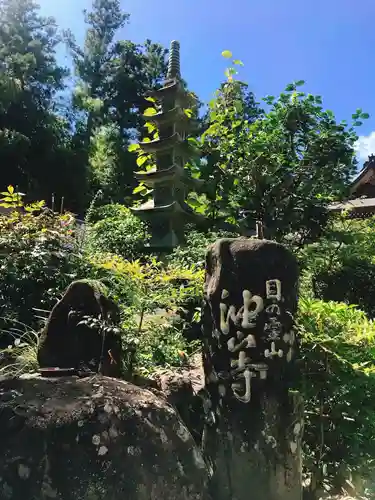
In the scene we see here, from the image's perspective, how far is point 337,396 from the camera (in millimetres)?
2955

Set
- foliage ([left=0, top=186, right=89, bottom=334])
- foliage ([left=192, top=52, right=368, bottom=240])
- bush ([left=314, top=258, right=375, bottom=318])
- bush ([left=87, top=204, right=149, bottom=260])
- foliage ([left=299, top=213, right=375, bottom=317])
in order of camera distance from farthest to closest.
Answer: bush ([left=87, top=204, right=149, bottom=260])
bush ([left=314, top=258, right=375, bottom=318])
foliage ([left=299, top=213, right=375, bottom=317])
foliage ([left=192, top=52, right=368, bottom=240])
foliage ([left=0, top=186, right=89, bottom=334])

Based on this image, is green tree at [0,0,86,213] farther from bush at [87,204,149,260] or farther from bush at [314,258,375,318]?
bush at [314,258,375,318]

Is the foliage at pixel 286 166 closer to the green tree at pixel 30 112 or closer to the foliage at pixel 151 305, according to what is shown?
the foliage at pixel 151 305

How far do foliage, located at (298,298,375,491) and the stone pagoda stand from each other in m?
5.79

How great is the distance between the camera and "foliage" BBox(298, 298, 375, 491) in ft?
9.47

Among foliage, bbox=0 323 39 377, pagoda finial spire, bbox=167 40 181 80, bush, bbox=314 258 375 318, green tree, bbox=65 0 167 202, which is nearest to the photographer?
foliage, bbox=0 323 39 377

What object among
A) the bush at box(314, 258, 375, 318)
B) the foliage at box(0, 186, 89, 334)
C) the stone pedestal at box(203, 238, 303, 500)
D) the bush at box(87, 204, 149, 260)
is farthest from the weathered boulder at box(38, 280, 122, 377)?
the bush at box(87, 204, 149, 260)

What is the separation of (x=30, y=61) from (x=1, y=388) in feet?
68.1

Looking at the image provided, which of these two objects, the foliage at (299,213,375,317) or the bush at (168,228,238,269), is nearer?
the bush at (168,228,238,269)

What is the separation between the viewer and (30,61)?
19922 mm

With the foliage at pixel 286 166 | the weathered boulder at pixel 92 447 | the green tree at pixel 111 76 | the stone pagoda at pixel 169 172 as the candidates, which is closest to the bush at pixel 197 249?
the foliage at pixel 286 166

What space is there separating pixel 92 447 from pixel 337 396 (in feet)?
6.27

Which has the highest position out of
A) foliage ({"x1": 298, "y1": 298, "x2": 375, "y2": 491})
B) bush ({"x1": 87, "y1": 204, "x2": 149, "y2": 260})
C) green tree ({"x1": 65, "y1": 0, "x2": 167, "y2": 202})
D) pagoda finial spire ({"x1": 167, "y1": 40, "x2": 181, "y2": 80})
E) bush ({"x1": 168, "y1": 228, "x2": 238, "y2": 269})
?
green tree ({"x1": 65, "y1": 0, "x2": 167, "y2": 202})

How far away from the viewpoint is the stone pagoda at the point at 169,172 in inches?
356
